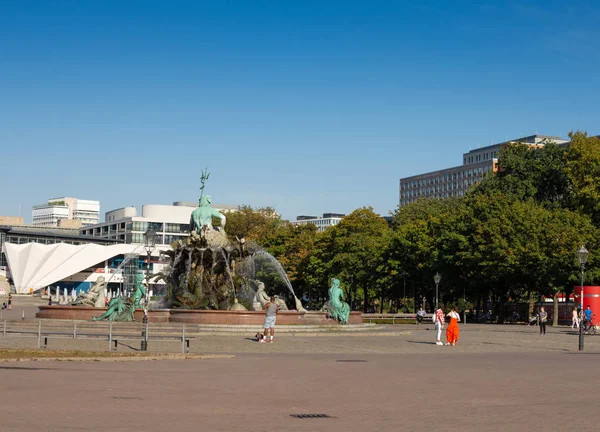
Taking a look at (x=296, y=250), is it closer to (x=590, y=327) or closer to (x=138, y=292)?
(x=590, y=327)

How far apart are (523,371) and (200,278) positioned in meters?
22.9

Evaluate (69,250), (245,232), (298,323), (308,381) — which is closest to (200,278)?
(298,323)

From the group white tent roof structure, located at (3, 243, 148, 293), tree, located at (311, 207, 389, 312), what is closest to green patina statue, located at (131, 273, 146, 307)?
tree, located at (311, 207, 389, 312)

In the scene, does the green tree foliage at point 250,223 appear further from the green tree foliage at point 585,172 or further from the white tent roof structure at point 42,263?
the green tree foliage at point 585,172

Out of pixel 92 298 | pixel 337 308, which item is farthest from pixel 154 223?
pixel 337 308

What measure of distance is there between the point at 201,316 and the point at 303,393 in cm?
2116

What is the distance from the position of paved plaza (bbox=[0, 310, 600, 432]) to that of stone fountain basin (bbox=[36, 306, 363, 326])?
8959 mm

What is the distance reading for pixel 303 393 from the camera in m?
16.6

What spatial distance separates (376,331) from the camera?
139 ft

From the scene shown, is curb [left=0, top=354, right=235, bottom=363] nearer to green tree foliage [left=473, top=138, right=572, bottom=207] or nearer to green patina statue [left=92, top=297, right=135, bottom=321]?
green patina statue [left=92, top=297, right=135, bottom=321]

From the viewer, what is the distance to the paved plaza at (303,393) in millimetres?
12742

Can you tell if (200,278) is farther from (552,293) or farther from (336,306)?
(552,293)

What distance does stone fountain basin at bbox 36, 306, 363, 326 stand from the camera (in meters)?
37.3

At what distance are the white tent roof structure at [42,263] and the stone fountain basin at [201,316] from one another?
377ft
